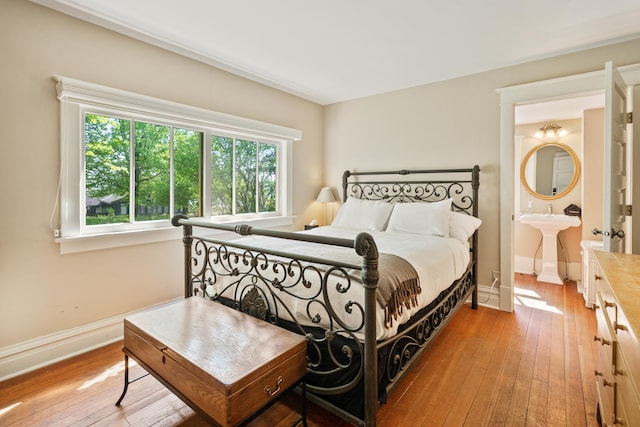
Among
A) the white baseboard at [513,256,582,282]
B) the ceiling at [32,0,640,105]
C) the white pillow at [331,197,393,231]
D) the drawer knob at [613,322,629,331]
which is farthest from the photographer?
the white baseboard at [513,256,582,282]

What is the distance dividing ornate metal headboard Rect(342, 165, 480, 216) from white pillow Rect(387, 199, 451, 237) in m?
0.38

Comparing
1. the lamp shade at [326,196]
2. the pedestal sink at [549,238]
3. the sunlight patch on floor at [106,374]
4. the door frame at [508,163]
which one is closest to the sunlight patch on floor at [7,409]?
the sunlight patch on floor at [106,374]

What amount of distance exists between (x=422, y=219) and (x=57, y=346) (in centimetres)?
308

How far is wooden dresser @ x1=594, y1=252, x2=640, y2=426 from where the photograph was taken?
2.88 ft

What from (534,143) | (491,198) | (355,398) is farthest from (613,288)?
(534,143)

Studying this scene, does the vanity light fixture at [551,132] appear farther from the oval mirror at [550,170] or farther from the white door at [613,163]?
the white door at [613,163]

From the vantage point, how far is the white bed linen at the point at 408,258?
153 cm

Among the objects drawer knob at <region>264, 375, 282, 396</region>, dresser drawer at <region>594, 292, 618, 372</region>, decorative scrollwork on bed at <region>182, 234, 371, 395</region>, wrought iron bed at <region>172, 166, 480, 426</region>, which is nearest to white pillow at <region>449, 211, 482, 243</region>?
wrought iron bed at <region>172, 166, 480, 426</region>

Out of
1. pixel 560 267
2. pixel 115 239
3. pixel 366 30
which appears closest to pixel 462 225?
pixel 366 30

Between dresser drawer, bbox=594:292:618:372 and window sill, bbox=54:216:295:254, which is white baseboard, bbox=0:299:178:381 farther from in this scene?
dresser drawer, bbox=594:292:618:372

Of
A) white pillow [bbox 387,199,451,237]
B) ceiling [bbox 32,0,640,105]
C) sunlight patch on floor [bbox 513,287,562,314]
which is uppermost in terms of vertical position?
ceiling [bbox 32,0,640,105]

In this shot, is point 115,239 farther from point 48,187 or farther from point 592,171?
point 592,171

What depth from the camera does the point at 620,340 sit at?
1079mm

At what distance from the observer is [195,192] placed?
10.2 ft
